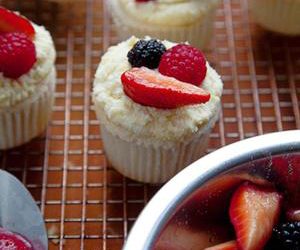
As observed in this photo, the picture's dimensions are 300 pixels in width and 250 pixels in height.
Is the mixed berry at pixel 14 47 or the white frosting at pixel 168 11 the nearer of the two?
the mixed berry at pixel 14 47

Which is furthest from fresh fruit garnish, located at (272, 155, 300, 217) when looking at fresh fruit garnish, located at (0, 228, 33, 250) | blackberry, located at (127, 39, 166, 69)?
fresh fruit garnish, located at (0, 228, 33, 250)

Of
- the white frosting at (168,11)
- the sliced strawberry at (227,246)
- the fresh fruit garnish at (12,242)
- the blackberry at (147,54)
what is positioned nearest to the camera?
the sliced strawberry at (227,246)

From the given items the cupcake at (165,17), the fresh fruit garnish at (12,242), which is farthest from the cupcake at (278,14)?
the fresh fruit garnish at (12,242)

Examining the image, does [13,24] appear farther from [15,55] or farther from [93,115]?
[93,115]

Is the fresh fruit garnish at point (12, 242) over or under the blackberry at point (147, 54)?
under

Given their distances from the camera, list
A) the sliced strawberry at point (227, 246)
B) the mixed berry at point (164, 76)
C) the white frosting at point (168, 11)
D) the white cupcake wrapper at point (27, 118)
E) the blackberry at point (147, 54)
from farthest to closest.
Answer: the white frosting at point (168, 11)
the white cupcake wrapper at point (27, 118)
the blackberry at point (147, 54)
the mixed berry at point (164, 76)
the sliced strawberry at point (227, 246)

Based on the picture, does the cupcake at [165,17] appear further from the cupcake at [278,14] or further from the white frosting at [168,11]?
the cupcake at [278,14]

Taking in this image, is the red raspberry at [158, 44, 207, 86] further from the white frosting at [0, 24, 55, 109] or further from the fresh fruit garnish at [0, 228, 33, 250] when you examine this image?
the fresh fruit garnish at [0, 228, 33, 250]

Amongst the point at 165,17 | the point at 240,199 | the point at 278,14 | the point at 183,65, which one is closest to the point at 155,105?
the point at 183,65
